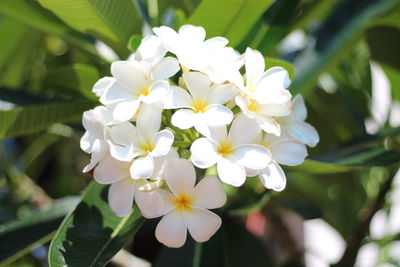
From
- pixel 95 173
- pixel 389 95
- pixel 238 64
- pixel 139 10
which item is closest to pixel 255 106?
pixel 238 64

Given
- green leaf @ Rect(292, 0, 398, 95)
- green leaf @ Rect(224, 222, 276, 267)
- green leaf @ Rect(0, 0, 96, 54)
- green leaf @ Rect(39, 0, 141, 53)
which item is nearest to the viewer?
green leaf @ Rect(39, 0, 141, 53)

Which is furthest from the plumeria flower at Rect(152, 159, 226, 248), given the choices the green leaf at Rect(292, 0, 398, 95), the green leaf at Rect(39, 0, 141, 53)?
the green leaf at Rect(292, 0, 398, 95)

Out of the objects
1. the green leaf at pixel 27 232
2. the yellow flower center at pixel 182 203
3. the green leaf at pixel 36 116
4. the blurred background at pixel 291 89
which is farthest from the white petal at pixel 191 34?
the green leaf at pixel 27 232

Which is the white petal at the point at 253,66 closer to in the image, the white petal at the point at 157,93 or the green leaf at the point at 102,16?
the white petal at the point at 157,93

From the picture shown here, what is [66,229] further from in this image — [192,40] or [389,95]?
[389,95]

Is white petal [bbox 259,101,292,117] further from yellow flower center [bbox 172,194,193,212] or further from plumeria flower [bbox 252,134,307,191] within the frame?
yellow flower center [bbox 172,194,193,212]

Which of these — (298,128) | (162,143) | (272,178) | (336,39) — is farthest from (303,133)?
→ (336,39)
